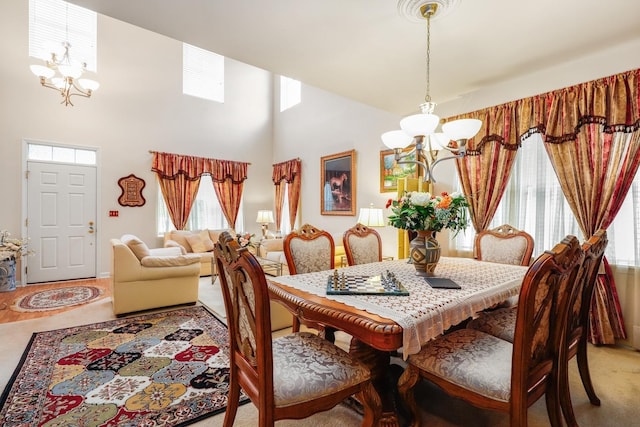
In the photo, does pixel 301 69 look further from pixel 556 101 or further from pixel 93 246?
pixel 93 246

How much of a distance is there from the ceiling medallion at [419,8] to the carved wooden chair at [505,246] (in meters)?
1.85

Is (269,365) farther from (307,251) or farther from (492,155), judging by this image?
(492,155)

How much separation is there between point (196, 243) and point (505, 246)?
16.5 feet

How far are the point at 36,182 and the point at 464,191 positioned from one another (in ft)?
20.7

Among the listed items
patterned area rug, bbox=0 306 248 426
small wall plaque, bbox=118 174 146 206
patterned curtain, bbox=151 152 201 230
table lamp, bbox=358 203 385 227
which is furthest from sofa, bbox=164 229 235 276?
table lamp, bbox=358 203 385 227

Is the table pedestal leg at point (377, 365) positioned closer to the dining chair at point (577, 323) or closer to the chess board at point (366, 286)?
the chess board at point (366, 286)

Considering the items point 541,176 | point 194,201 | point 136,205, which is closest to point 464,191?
point 541,176

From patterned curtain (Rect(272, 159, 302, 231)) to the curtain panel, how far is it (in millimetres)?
4208

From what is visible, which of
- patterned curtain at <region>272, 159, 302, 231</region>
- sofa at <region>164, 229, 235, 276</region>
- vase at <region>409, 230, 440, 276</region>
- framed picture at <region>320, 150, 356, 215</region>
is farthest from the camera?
patterned curtain at <region>272, 159, 302, 231</region>

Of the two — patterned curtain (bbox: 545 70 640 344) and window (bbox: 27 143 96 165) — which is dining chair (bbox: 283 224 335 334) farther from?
window (bbox: 27 143 96 165)

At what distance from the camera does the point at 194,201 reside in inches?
252

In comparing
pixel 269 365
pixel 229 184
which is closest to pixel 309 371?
pixel 269 365

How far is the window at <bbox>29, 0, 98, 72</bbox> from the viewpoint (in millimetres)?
4941

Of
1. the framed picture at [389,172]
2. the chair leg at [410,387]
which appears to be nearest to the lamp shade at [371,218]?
the framed picture at [389,172]
